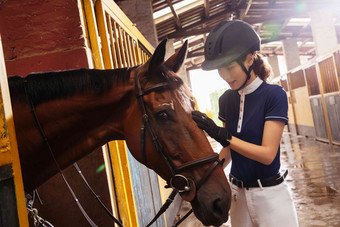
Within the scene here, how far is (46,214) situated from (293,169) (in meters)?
5.09

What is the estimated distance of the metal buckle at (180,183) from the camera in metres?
1.25

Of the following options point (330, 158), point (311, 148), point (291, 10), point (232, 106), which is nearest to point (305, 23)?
point (291, 10)

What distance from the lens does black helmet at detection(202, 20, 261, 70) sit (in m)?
1.51

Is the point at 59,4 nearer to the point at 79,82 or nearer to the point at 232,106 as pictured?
the point at 79,82

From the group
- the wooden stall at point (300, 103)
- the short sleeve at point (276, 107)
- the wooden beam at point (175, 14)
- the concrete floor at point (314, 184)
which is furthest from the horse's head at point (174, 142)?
the wooden stall at point (300, 103)

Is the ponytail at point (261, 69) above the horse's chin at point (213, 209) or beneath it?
above

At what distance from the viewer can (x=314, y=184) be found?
4.59 metres

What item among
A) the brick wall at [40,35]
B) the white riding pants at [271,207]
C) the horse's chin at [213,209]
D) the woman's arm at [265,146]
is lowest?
the white riding pants at [271,207]

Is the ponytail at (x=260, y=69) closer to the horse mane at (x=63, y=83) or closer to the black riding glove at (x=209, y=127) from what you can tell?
the black riding glove at (x=209, y=127)

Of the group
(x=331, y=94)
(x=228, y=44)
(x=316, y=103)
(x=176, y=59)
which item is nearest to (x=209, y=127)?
(x=176, y=59)

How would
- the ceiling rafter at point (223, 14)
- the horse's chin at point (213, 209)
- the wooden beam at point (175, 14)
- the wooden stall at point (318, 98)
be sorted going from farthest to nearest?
Answer: the ceiling rafter at point (223, 14) → the wooden beam at point (175, 14) → the wooden stall at point (318, 98) → the horse's chin at point (213, 209)

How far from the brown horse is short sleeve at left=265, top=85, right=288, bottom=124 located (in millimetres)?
401

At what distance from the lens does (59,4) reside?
1825 mm

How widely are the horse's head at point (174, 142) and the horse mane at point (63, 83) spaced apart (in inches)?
5.2
